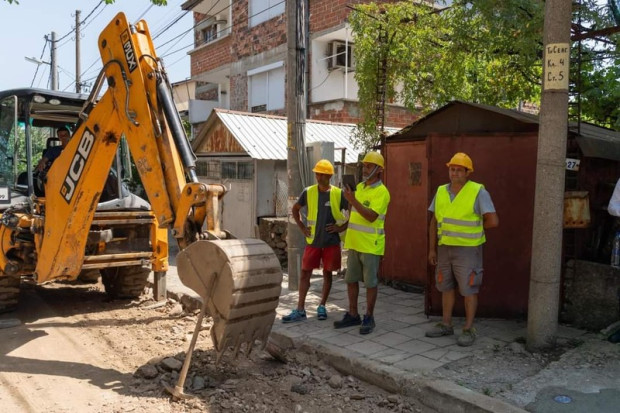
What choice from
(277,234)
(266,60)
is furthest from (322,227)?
(266,60)

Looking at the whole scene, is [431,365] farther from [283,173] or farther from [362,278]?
[283,173]

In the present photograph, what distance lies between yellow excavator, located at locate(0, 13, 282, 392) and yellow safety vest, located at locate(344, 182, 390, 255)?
1538mm

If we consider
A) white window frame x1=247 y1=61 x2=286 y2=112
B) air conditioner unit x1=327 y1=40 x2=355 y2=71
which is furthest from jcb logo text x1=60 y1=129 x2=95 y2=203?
white window frame x1=247 y1=61 x2=286 y2=112

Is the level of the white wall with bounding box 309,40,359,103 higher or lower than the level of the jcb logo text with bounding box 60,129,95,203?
higher

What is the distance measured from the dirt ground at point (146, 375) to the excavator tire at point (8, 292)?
0.13 metres

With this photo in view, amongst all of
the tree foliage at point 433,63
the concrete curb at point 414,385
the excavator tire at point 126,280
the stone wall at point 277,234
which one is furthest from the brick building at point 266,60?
the concrete curb at point 414,385

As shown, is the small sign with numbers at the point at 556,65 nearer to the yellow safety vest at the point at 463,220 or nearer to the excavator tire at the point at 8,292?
the yellow safety vest at the point at 463,220

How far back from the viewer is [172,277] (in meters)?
8.95

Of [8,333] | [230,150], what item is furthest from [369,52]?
[8,333]

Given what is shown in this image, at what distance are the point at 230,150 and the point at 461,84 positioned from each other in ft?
16.4

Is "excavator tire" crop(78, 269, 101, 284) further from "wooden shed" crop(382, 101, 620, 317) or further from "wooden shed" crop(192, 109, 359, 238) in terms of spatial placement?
"wooden shed" crop(382, 101, 620, 317)

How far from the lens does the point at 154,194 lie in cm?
450

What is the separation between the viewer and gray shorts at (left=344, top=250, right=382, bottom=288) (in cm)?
539

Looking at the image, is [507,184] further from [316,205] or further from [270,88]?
[270,88]
